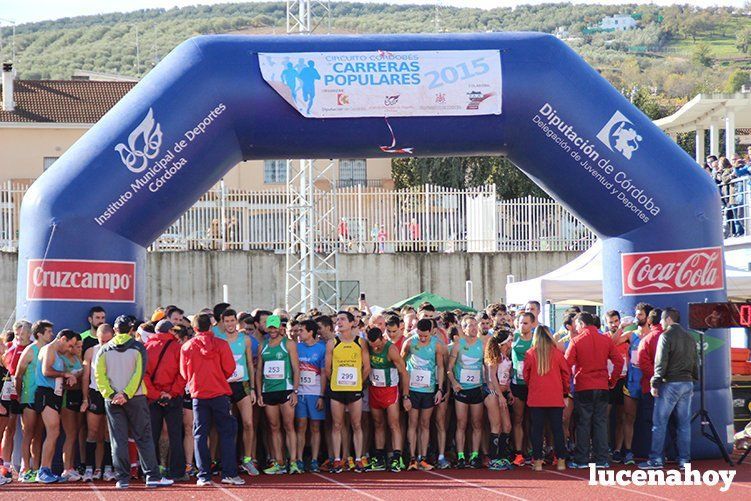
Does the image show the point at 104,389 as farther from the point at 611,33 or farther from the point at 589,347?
the point at 611,33

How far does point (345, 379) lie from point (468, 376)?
55.1 inches

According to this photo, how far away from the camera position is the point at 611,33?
127562 millimetres

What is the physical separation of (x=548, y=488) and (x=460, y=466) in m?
1.79

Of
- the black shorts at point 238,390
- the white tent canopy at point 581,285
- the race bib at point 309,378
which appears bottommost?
the black shorts at point 238,390

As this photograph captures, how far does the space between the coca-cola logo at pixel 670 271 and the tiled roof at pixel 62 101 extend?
1457 inches

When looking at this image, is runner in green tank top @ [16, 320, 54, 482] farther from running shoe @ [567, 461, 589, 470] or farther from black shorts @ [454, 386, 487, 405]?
running shoe @ [567, 461, 589, 470]

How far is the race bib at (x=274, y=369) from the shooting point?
12703 mm

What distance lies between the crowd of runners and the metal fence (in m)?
13.9

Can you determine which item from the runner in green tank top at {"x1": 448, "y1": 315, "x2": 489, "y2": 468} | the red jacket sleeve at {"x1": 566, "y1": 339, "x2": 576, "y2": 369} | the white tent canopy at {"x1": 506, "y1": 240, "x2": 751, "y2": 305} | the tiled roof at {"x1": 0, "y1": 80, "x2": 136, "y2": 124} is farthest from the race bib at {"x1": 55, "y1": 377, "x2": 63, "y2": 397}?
the tiled roof at {"x1": 0, "y1": 80, "x2": 136, "y2": 124}

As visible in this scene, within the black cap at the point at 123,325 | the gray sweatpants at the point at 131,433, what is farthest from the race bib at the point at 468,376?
the black cap at the point at 123,325

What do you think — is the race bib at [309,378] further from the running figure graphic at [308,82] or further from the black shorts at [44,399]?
the running figure graphic at [308,82]

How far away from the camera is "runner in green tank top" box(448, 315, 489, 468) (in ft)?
43.0

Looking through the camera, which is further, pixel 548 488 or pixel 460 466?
pixel 460 466

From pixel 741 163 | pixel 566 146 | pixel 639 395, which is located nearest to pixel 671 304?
pixel 639 395
